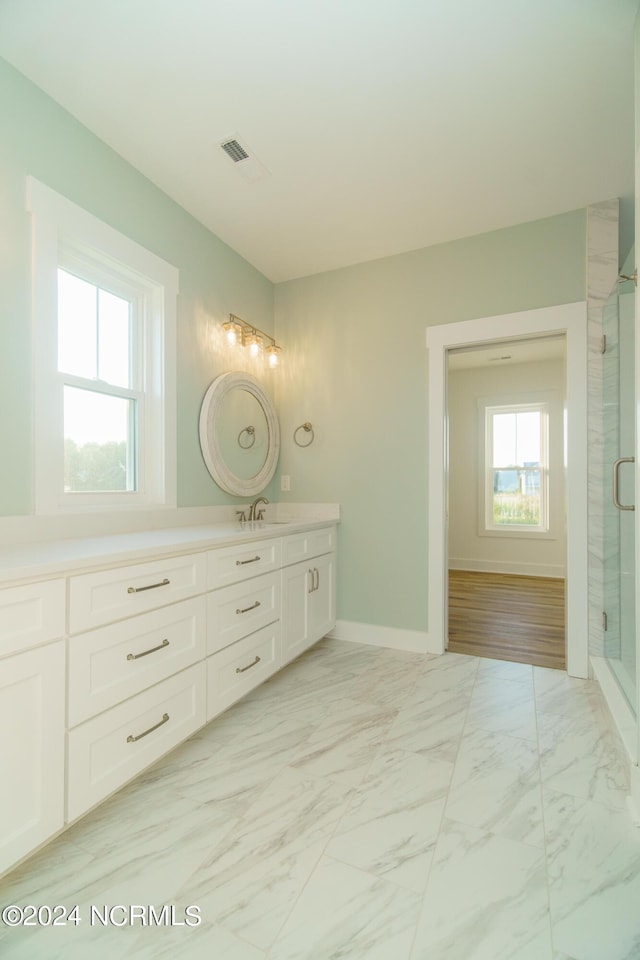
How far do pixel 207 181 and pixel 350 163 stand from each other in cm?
73

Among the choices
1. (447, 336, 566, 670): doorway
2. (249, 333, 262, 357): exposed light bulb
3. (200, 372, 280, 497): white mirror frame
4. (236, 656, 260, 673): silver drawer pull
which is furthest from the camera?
(447, 336, 566, 670): doorway

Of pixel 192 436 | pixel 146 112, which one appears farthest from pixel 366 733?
pixel 146 112

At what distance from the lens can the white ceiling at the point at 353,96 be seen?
143 centimetres

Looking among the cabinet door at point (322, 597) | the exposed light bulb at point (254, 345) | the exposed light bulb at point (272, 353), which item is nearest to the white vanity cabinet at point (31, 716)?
the cabinet door at point (322, 597)

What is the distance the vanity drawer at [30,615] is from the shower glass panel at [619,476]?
7.73ft

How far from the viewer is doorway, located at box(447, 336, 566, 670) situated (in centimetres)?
501

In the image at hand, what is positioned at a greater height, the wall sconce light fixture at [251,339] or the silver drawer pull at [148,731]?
the wall sconce light fixture at [251,339]

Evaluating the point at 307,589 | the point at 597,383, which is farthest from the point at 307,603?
the point at 597,383

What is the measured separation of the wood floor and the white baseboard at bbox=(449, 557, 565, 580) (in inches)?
4.4

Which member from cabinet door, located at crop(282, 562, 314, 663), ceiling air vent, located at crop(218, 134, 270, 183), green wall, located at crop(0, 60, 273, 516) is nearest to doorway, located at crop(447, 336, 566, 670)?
cabinet door, located at crop(282, 562, 314, 663)

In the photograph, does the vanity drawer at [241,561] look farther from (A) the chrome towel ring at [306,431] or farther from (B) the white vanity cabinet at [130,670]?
(A) the chrome towel ring at [306,431]

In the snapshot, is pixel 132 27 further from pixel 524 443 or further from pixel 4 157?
pixel 524 443

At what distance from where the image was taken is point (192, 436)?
8.06 feet

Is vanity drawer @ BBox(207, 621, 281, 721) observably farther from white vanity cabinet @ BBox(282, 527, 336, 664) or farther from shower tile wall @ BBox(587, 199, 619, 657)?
shower tile wall @ BBox(587, 199, 619, 657)
